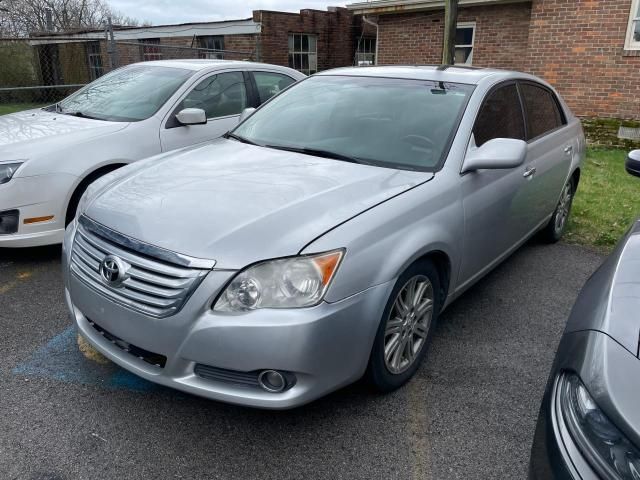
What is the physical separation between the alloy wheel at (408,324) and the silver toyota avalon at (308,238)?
0.01 meters

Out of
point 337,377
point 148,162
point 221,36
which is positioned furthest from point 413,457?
point 221,36

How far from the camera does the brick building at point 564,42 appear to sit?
9.75 metres

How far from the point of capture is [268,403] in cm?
219

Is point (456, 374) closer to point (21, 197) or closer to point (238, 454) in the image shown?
point (238, 454)

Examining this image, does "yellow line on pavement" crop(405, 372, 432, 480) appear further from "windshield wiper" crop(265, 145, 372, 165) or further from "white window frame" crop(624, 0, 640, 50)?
"white window frame" crop(624, 0, 640, 50)

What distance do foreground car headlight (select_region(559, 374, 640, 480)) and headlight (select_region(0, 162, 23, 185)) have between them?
3929mm

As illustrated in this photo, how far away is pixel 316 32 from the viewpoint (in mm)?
18391

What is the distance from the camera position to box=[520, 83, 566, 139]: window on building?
407 centimetres

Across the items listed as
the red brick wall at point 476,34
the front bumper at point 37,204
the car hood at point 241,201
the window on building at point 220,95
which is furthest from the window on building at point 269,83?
the red brick wall at point 476,34

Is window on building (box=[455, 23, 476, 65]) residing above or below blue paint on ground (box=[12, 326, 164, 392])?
above

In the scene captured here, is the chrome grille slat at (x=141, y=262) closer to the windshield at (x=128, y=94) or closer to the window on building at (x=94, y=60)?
the windshield at (x=128, y=94)

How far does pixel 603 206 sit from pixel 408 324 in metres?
Result: 4.53

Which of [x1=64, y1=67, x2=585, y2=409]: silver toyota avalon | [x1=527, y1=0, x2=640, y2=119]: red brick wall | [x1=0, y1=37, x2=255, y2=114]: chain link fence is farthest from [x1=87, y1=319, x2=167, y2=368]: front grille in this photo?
[x1=0, y1=37, x2=255, y2=114]: chain link fence

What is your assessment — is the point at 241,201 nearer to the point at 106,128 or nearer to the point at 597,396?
the point at 597,396
